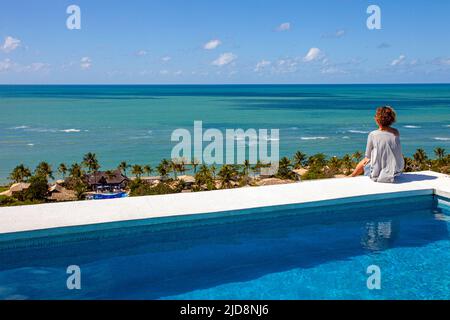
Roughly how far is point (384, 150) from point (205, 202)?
2464mm

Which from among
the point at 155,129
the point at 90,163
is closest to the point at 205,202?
the point at 90,163

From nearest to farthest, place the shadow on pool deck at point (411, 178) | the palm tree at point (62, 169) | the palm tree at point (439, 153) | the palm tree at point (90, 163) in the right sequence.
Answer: the shadow on pool deck at point (411, 178) < the palm tree at point (439, 153) < the palm tree at point (62, 169) < the palm tree at point (90, 163)

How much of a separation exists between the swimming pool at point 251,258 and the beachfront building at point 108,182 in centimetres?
3019

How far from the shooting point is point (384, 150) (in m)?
6.07

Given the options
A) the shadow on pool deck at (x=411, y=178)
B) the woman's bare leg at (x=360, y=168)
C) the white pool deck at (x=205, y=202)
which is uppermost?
the woman's bare leg at (x=360, y=168)

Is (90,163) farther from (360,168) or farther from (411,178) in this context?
(411,178)

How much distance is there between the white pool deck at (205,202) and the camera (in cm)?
472

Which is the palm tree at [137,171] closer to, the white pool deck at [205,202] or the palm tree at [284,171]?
the palm tree at [284,171]

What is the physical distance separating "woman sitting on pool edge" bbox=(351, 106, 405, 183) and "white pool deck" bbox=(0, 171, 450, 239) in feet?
0.52

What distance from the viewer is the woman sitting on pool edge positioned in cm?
598

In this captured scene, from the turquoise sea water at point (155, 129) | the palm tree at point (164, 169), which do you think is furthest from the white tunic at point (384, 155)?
the turquoise sea water at point (155, 129)

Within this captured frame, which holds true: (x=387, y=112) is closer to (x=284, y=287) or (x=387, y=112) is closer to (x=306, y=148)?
(x=284, y=287)

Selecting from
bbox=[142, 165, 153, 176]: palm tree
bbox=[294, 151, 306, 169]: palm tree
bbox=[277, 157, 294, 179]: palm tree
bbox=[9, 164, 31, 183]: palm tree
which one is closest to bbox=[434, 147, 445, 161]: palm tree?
bbox=[294, 151, 306, 169]: palm tree

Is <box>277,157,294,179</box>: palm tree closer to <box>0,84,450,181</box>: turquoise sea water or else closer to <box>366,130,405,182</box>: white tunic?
<box>0,84,450,181</box>: turquoise sea water
